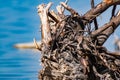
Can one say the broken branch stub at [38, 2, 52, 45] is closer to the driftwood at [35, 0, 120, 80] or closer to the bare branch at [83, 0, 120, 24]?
the driftwood at [35, 0, 120, 80]

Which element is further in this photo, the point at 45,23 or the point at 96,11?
the point at 96,11

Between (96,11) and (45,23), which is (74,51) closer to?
(45,23)

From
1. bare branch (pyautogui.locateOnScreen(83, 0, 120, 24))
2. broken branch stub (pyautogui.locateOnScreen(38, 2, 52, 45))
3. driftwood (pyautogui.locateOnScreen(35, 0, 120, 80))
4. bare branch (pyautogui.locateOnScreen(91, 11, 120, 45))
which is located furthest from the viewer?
bare branch (pyautogui.locateOnScreen(83, 0, 120, 24))

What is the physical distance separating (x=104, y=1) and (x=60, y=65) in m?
0.75

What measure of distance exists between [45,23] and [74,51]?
348 mm

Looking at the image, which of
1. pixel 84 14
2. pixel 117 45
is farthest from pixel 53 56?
pixel 117 45

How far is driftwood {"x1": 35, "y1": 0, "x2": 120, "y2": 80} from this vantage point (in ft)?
10.3

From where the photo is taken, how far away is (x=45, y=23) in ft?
10.9

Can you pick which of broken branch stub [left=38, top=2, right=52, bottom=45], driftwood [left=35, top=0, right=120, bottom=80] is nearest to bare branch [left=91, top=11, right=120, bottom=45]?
driftwood [left=35, top=0, right=120, bottom=80]

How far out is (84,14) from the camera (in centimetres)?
348

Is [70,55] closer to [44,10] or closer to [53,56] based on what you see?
[53,56]

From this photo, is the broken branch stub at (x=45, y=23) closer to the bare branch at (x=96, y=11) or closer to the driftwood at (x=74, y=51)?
the driftwood at (x=74, y=51)

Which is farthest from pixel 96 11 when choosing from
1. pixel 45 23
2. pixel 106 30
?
pixel 45 23

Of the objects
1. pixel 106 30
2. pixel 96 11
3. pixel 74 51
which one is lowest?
Result: pixel 74 51
